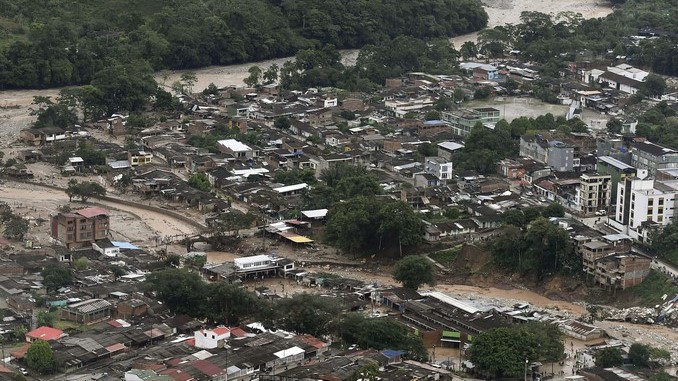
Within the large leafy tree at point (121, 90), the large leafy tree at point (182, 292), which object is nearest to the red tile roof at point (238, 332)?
the large leafy tree at point (182, 292)

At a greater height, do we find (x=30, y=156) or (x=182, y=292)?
(x=30, y=156)

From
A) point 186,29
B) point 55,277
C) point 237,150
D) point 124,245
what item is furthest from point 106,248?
point 186,29

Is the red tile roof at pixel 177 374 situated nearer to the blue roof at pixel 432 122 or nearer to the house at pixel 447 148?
the house at pixel 447 148

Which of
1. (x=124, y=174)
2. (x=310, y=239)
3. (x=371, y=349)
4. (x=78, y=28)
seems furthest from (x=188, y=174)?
(x=78, y=28)

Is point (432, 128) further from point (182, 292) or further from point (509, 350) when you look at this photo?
point (509, 350)

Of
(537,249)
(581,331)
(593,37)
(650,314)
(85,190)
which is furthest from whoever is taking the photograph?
(593,37)

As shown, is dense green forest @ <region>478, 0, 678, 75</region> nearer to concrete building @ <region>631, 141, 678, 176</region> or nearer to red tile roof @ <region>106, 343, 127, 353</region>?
concrete building @ <region>631, 141, 678, 176</region>
